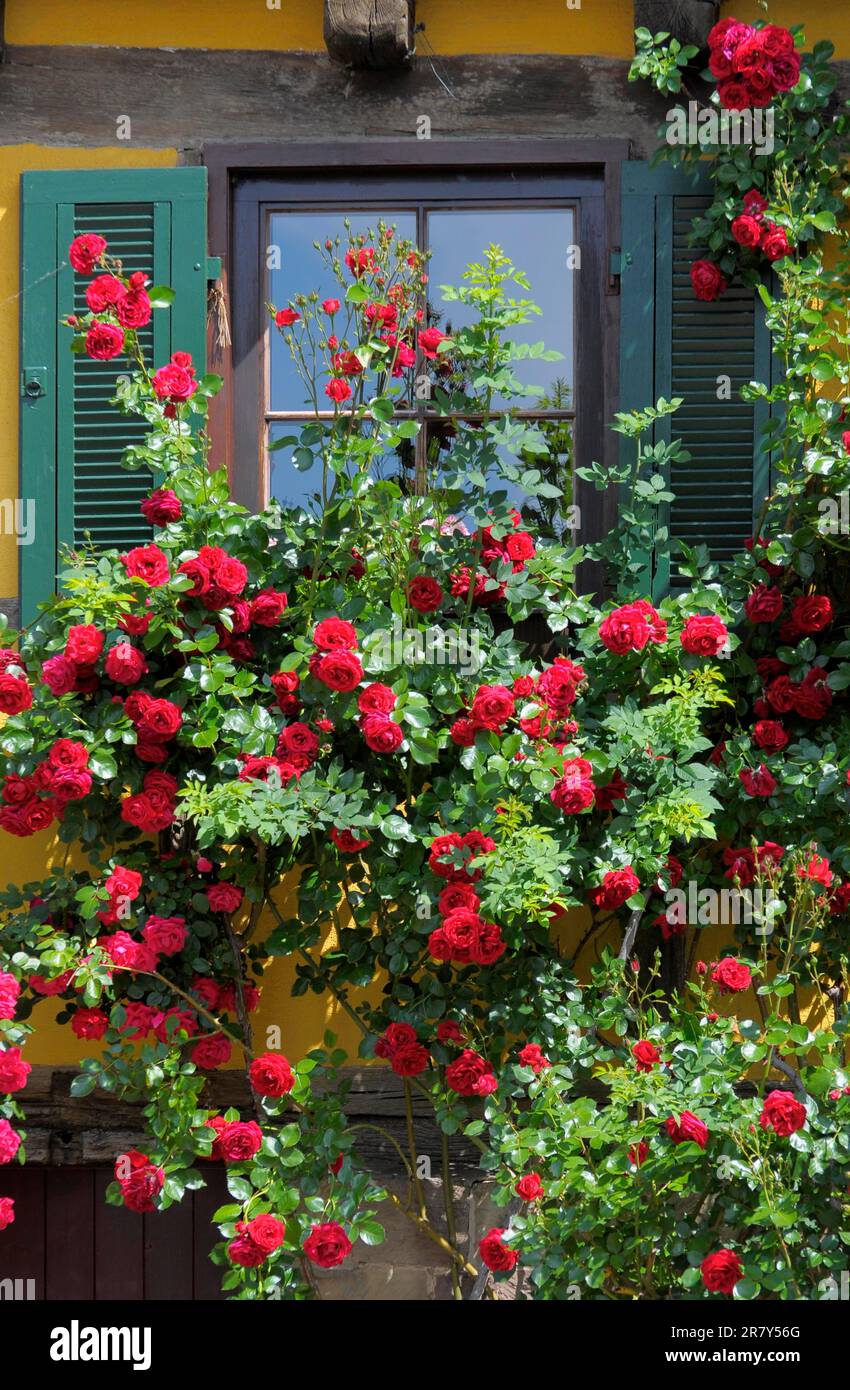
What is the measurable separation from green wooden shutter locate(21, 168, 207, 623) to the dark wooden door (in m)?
1.67

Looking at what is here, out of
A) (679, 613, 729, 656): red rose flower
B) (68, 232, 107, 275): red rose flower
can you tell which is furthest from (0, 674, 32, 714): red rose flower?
(679, 613, 729, 656): red rose flower

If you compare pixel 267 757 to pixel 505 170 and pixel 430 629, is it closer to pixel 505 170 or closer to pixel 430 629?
pixel 430 629

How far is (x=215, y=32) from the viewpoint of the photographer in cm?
489

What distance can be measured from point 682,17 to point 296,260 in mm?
1211

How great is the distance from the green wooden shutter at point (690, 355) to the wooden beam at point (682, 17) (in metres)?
0.35

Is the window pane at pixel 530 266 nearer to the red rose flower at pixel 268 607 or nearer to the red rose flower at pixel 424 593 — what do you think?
Answer: the red rose flower at pixel 424 593

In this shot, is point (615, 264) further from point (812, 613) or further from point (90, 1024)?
point (90, 1024)

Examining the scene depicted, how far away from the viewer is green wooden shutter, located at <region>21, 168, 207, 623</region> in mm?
4758

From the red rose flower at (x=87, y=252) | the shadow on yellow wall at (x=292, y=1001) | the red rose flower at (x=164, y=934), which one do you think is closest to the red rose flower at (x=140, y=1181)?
the red rose flower at (x=164, y=934)

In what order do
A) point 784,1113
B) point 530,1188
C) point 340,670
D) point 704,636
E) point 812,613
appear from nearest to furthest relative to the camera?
point 784,1113
point 530,1188
point 340,670
point 704,636
point 812,613

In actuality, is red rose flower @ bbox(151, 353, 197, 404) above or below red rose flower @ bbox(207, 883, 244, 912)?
above

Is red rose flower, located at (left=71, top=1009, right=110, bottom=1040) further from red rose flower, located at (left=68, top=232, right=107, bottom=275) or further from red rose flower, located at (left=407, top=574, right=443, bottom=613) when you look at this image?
red rose flower, located at (left=68, top=232, right=107, bottom=275)

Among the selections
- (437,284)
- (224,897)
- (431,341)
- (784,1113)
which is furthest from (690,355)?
(784,1113)

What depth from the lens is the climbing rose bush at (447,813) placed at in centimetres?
387
